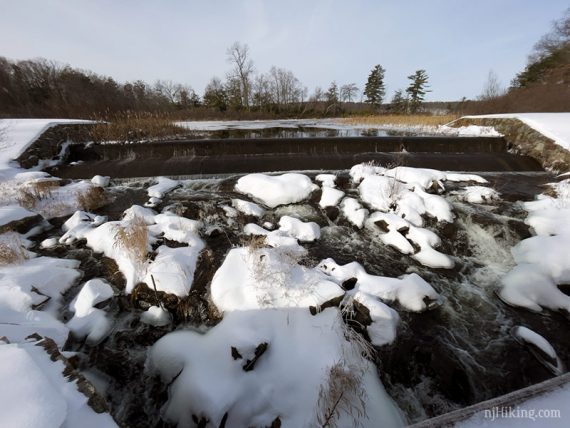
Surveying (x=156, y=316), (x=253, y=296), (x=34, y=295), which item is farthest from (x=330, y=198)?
(x=34, y=295)

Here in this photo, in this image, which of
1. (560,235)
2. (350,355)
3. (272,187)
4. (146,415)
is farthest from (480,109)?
(146,415)

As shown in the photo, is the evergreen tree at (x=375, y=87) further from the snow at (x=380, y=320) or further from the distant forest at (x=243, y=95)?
the snow at (x=380, y=320)

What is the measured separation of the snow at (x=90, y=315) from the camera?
3.11 m

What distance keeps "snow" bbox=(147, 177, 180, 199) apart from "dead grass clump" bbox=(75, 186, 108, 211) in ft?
3.68

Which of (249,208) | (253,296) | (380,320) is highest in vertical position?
(249,208)

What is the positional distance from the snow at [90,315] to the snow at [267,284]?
1.43 meters

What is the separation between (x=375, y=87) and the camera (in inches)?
1716

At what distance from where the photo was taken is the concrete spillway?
883 centimetres

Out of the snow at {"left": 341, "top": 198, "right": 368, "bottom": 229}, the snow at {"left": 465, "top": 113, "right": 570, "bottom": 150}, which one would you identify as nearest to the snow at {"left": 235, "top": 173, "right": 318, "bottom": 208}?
the snow at {"left": 341, "top": 198, "right": 368, "bottom": 229}

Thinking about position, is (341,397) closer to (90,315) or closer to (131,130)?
(90,315)

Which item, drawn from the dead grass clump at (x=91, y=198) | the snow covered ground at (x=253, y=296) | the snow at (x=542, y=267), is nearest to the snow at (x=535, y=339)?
the snow covered ground at (x=253, y=296)

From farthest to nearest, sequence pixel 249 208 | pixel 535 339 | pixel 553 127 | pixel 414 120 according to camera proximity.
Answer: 1. pixel 414 120
2. pixel 553 127
3. pixel 249 208
4. pixel 535 339

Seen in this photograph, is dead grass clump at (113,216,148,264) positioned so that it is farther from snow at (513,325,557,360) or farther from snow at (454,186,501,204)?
snow at (454,186,501,204)

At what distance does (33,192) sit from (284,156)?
7.42 m
